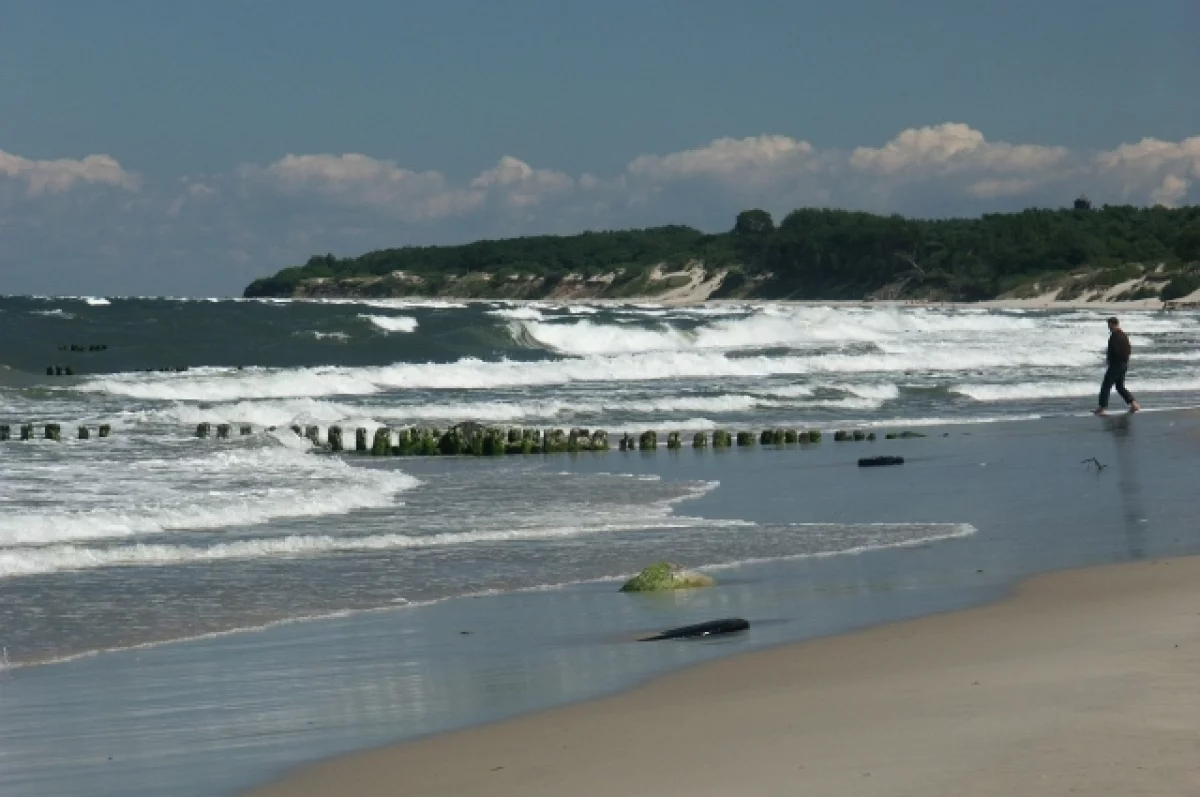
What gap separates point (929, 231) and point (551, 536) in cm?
13524

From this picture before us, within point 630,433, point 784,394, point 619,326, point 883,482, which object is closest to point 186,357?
point 619,326

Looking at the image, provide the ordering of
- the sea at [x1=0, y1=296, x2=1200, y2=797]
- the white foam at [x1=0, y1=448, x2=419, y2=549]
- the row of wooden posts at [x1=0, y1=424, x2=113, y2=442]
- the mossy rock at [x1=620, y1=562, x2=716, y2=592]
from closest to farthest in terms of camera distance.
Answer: the sea at [x1=0, y1=296, x2=1200, y2=797] < the mossy rock at [x1=620, y1=562, x2=716, y2=592] < the white foam at [x1=0, y1=448, x2=419, y2=549] < the row of wooden posts at [x1=0, y1=424, x2=113, y2=442]

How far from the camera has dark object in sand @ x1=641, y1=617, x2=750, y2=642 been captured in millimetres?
9531

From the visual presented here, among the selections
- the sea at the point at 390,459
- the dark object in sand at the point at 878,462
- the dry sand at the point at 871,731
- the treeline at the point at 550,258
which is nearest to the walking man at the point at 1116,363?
the sea at the point at 390,459

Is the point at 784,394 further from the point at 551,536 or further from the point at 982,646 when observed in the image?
the point at 982,646

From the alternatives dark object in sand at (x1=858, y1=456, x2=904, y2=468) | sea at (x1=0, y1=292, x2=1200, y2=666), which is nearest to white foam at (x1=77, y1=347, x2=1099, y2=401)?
sea at (x1=0, y1=292, x2=1200, y2=666)

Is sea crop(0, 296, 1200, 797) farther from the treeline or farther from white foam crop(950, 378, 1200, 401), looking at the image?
the treeline

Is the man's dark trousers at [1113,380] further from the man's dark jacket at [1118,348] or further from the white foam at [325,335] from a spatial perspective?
Result: the white foam at [325,335]

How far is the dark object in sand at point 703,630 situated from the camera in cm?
953

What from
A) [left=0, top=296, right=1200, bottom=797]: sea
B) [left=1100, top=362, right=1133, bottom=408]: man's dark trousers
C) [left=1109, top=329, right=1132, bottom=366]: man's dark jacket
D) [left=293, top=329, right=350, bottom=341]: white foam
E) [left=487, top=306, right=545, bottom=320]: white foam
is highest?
[left=487, top=306, right=545, bottom=320]: white foam

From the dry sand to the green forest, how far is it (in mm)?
97188

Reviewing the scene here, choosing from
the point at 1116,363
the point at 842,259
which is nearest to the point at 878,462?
the point at 1116,363

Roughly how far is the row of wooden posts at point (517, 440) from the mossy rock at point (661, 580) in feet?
41.3

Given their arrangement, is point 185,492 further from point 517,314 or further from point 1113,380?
point 517,314
